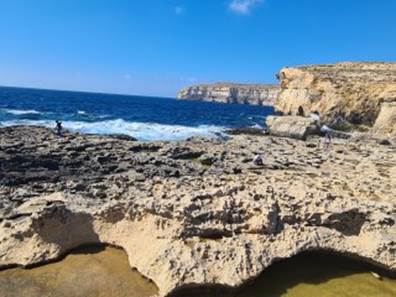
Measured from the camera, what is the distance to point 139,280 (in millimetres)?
9703

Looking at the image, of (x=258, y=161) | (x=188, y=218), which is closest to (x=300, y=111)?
(x=258, y=161)

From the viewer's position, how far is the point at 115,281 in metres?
9.66

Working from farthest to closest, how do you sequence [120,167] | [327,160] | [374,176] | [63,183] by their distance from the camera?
1. [327,160]
2. [120,167]
3. [374,176]
4. [63,183]

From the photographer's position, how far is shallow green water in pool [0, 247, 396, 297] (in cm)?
939

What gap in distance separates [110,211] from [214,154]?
13832 mm

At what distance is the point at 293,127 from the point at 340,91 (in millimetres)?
17031

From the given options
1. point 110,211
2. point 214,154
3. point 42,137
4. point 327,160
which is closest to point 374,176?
point 327,160

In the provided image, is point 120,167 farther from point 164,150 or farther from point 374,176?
point 374,176

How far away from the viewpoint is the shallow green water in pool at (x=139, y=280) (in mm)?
9391

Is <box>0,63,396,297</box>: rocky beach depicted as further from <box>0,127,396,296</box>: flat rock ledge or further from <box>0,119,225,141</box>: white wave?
<box>0,119,225,141</box>: white wave

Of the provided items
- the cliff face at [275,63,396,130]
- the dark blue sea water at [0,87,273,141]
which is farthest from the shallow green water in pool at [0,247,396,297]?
the cliff face at [275,63,396,130]

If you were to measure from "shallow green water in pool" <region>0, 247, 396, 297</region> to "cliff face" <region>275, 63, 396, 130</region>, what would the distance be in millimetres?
40558

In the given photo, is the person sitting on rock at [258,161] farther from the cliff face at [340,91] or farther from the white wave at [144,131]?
the cliff face at [340,91]

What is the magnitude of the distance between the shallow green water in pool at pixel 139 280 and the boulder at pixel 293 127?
2802 centimetres
